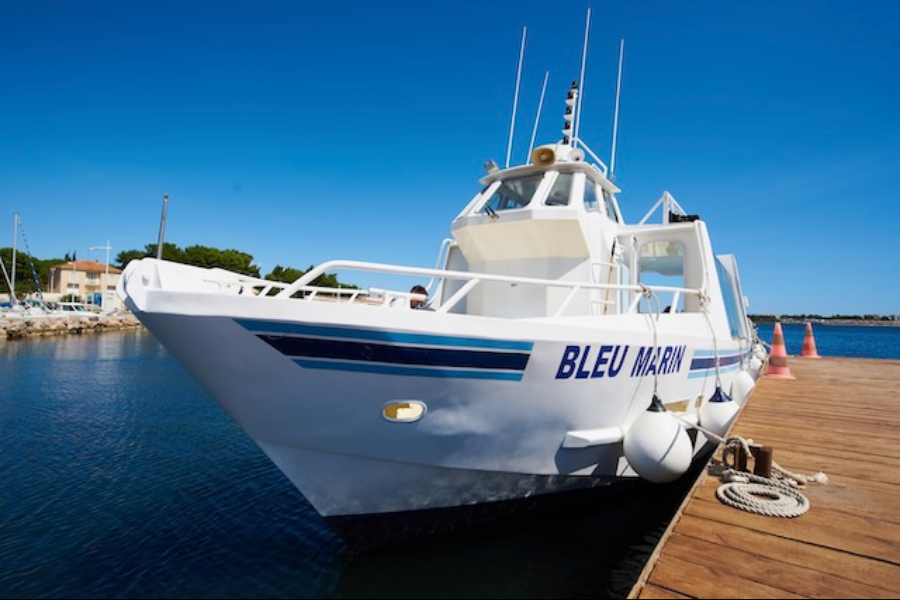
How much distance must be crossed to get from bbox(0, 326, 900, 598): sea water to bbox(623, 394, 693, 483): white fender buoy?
3.23 feet

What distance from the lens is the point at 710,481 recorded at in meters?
4.44

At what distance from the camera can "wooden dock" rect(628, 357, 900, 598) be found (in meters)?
2.78

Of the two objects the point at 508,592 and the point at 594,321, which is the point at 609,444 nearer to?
the point at 594,321

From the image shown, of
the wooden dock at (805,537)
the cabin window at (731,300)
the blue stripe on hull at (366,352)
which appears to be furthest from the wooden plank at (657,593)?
the cabin window at (731,300)

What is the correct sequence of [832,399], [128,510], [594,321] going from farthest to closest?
[832,399] → [128,510] → [594,321]

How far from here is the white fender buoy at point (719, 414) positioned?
5.30 meters

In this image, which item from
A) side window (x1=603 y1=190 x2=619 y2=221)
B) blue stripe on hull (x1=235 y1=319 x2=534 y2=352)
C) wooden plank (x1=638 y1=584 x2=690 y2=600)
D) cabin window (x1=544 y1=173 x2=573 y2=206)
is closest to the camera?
wooden plank (x1=638 y1=584 x2=690 y2=600)

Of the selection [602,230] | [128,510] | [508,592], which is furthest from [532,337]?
[128,510]

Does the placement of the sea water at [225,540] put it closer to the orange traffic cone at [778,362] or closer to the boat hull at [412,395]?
the boat hull at [412,395]

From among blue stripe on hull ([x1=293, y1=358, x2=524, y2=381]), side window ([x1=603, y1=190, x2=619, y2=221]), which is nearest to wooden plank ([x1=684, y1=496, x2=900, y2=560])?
blue stripe on hull ([x1=293, y1=358, x2=524, y2=381])

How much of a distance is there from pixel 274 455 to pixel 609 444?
301 cm

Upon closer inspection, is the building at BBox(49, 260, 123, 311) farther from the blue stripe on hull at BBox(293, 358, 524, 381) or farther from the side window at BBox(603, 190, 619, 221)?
the blue stripe on hull at BBox(293, 358, 524, 381)

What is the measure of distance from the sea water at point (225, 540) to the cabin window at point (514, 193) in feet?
12.6

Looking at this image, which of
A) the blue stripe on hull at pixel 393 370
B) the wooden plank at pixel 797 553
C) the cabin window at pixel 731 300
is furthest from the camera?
the cabin window at pixel 731 300
